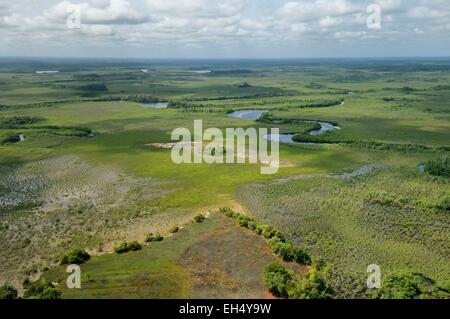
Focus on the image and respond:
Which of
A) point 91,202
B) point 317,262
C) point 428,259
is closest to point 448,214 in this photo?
point 428,259

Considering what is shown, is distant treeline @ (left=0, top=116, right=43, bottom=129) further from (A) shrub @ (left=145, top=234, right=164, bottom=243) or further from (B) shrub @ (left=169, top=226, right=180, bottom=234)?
(A) shrub @ (left=145, top=234, right=164, bottom=243)

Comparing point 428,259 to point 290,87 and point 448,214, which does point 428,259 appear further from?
point 290,87

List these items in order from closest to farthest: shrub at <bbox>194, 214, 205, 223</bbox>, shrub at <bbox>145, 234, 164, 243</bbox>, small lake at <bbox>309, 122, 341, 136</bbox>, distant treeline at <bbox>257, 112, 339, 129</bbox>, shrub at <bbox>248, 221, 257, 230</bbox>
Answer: shrub at <bbox>145, 234, 164, 243</bbox>, shrub at <bbox>248, 221, 257, 230</bbox>, shrub at <bbox>194, 214, 205, 223</bbox>, small lake at <bbox>309, 122, 341, 136</bbox>, distant treeline at <bbox>257, 112, 339, 129</bbox>

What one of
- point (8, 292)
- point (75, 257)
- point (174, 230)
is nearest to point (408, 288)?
point (174, 230)

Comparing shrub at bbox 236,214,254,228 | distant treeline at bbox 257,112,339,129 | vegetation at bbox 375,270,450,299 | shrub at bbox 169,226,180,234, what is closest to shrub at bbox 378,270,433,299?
vegetation at bbox 375,270,450,299

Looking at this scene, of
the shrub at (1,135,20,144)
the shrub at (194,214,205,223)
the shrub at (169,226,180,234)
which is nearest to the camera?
the shrub at (169,226,180,234)

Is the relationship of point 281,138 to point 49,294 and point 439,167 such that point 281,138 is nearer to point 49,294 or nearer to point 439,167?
point 439,167

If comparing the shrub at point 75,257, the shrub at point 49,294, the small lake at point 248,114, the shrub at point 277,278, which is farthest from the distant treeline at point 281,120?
the shrub at point 49,294
